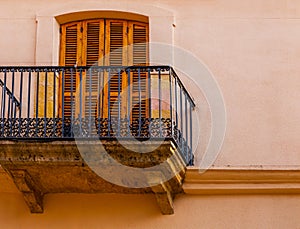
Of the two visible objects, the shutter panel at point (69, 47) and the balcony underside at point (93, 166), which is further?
the shutter panel at point (69, 47)

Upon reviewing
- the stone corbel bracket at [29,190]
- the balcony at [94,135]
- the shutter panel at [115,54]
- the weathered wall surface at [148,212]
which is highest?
the shutter panel at [115,54]

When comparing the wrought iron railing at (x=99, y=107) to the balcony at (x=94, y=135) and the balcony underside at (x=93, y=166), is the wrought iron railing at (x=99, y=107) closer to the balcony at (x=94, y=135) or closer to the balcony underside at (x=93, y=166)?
the balcony at (x=94, y=135)

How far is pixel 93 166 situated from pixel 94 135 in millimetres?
438

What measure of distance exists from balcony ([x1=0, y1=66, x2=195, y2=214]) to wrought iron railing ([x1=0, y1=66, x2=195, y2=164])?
12 mm

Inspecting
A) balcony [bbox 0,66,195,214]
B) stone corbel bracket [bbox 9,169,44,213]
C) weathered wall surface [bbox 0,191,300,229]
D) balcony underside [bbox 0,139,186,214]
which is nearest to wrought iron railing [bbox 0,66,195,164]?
balcony [bbox 0,66,195,214]

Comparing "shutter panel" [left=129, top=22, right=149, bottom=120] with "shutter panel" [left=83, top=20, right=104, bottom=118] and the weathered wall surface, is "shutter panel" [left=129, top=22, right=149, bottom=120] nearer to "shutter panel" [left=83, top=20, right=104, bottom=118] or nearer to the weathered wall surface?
"shutter panel" [left=83, top=20, right=104, bottom=118]

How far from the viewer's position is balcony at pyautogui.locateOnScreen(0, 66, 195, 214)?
1022 centimetres

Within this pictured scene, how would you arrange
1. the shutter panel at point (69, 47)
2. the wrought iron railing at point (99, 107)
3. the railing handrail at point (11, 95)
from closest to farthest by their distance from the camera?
the wrought iron railing at point (99, 107), the railing handrail at point (11, 95), the shutter panel at point (69, 47)

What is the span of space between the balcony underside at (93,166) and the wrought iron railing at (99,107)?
0.39ft

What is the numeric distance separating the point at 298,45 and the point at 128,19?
244 centimetres

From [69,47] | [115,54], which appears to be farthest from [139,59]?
[69,47]

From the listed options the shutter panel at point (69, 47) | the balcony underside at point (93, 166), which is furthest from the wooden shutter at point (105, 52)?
the balcony underside at point (93, 166)

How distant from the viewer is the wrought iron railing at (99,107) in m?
10.3

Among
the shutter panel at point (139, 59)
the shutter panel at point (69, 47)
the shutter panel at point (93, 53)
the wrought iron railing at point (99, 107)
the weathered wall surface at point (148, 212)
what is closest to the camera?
the wrought iron railing at point (99, 107)
